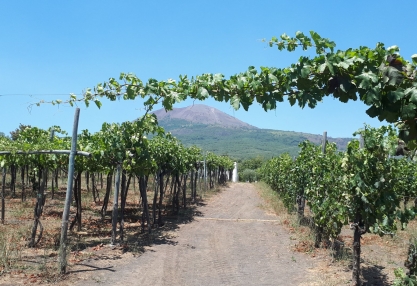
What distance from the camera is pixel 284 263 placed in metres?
7.47

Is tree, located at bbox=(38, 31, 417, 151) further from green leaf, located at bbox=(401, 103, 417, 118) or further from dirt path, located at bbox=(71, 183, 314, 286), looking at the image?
dirt path, located at bbox=(71, 183, 314, 286)

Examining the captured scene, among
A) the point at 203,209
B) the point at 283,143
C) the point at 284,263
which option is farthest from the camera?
the point at 283,143

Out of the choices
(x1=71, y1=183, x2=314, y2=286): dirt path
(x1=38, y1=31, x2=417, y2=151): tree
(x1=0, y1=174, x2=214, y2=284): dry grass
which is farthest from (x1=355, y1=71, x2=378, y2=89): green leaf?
(x1=0, y1=174, x2=214, y2=284): dry grass

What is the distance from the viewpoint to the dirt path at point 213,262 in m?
6.25

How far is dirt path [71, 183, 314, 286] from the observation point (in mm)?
6246

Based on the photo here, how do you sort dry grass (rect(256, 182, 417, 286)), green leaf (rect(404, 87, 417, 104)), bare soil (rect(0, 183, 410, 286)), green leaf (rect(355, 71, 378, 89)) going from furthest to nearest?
dry grass (rect(256, 182, 417, 286)), bare soil (rect(0, 183, 410, 286)), green leaf (rect(355, 71, 378, 89)), green leaf (rect(404, 87, 417, 104))

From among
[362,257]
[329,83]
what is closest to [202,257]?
[362,257]

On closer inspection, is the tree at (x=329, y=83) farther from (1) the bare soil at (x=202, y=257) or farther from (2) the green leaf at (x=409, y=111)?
(1) the bare soil at (x=202, y=257)

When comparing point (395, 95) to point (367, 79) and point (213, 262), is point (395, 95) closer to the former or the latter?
point (367, 79)

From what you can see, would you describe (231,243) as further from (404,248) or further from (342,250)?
(404,248)

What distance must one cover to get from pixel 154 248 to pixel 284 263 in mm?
2979

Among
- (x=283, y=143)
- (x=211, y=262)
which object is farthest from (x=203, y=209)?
(x=283, y=143)

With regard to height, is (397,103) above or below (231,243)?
above

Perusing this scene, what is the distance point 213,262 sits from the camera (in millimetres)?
7488
